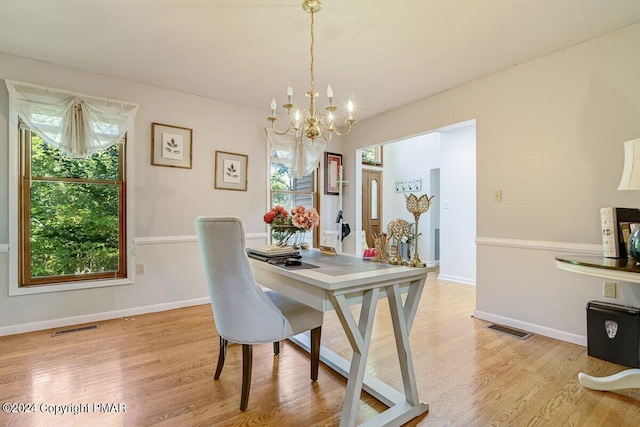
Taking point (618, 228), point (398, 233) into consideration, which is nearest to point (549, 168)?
point (618, 228)

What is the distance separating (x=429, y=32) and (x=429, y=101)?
1.33 meters

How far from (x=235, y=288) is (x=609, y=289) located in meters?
2.76

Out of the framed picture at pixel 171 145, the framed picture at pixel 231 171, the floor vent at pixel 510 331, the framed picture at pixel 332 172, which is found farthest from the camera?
the framed picture at pixel 332 172

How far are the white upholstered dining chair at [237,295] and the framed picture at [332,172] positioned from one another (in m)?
3.13

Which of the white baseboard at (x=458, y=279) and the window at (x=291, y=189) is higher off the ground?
the window at (x=291, y=189)

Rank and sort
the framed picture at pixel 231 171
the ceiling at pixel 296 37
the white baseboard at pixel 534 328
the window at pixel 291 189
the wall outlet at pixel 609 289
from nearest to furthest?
the ceiling at pixel 296 37 → the wall outlet at pixel 609 289 → the white baseboard at pixel 534 328 → the framed picture at pixel 231 171 → the window at pixel 291 189

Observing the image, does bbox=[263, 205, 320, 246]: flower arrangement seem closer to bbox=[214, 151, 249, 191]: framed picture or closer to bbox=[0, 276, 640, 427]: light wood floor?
bbox=[0, 276, 640, 427]: light wood floor

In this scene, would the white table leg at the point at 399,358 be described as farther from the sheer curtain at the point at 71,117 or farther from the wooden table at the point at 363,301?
the sheer curtain at the point at 71,117

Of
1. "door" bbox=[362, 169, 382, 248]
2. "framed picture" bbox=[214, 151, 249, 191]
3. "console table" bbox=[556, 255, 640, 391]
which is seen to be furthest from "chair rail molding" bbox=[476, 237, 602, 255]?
"door" bbox=[362, 169, 382, 248]

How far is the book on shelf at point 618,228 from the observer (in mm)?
1963

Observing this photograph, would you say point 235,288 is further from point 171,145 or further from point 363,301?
point 171,145

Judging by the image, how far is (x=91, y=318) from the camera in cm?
298

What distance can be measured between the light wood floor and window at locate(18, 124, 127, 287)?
0.61 metres

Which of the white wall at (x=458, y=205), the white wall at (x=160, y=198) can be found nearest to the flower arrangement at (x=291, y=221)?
the white wall at (x=160, y=198)
